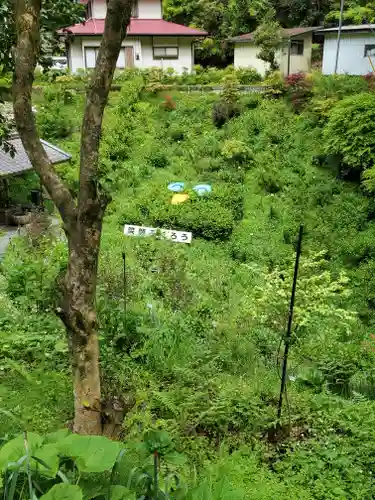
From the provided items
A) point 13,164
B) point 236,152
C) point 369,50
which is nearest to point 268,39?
point 369,50

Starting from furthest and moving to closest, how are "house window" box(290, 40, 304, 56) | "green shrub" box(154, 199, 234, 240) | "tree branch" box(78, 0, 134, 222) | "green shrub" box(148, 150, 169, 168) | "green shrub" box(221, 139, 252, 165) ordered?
1. "house window" box(290, 40, 304, 56)
2. "green shrub" box(148, 150, 169, 168)
3. "green shrub" box(221, 139, 252, 165)
4. "green shrub" box(154, 199, 234, 240)
5. "tree branch" box(78, 0, 134, 222)

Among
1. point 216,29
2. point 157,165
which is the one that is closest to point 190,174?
point 157,165

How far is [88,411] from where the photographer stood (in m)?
4.34

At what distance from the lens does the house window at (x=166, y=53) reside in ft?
97.9

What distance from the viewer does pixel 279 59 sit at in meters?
27.6

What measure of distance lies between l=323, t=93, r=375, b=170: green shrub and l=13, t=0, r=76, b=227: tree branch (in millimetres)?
14459

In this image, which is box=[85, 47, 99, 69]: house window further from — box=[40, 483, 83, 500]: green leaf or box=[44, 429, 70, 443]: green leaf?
box=[40, 483, 83, 500]: green leaf

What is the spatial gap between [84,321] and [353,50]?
23.7 m

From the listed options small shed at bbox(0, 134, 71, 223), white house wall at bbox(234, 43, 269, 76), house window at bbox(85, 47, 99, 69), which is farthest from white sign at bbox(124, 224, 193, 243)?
house window at bbox(85, 47, 99, 69)

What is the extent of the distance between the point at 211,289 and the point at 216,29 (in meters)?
27.7

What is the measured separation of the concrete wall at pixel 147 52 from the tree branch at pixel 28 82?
27318mm

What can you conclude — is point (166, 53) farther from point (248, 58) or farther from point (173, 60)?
point (248, 58)

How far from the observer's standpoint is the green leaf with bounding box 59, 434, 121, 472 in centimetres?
266

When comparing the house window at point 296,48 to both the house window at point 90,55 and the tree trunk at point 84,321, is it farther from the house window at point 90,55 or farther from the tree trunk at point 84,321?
the tree trunk at point 84,321
